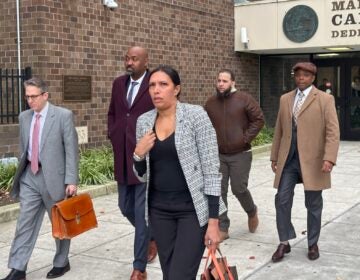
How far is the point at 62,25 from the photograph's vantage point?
34.3 ft

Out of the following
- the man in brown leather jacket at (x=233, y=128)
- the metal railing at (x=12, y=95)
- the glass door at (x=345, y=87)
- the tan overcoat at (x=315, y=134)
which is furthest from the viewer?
the glass door at (x=345, y=87)

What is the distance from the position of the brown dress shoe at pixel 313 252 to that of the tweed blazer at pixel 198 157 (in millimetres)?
2292

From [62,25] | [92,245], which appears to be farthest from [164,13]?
[92,245]

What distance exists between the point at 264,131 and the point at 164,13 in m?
4.57

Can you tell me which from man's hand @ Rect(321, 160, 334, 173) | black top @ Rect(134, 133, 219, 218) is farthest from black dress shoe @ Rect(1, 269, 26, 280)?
man's hand @ Rect(321, 160, 334, 173)

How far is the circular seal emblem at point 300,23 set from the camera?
15.3 meters

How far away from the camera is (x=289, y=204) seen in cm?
550

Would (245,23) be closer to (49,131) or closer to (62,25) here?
(62,25)

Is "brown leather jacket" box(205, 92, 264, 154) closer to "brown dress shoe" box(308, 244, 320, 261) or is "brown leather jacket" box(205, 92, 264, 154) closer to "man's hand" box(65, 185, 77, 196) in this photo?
"brown dress shoe" box(308, 244, 320, 261)

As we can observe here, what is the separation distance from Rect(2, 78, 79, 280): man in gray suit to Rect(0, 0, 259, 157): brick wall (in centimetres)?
489

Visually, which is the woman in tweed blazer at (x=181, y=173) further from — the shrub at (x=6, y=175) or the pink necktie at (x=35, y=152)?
the shrub at (x=6, y=175)

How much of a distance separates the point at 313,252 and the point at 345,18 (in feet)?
34.8

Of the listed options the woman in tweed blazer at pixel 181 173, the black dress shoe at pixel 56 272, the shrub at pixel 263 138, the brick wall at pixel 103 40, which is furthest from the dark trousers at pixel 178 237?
the shrub at pixel 263 138

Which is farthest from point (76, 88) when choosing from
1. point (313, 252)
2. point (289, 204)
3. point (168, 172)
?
point (168, 172)
